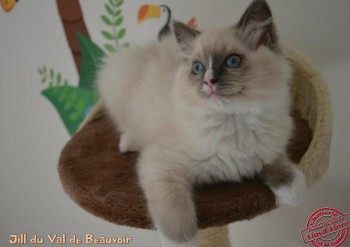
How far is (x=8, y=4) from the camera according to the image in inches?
85.1

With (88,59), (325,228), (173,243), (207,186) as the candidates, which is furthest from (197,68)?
(88,59)

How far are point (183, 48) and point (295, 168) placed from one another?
0.54 meters

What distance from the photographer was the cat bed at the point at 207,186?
949mm

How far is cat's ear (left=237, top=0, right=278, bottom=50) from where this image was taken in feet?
3.05

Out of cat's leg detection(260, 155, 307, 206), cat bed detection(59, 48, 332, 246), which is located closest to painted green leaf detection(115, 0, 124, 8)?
cat bed detection(59, 48, 332, 246)

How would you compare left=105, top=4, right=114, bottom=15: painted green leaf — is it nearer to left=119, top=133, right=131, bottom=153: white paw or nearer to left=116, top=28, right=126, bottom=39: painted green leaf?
left=116, top=28, right=126, bottom=39: painted green leaf

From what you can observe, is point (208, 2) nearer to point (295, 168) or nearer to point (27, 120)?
point (295, 168)

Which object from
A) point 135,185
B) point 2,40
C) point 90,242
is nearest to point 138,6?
point 2,40

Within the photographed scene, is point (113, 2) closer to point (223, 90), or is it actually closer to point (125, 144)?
point (125, 144)

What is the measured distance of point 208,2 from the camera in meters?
1.81

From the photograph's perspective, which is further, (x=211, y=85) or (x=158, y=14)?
(x=158, y=14)

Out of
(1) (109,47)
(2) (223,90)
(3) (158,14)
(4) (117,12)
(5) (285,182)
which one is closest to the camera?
(2) (223,90)

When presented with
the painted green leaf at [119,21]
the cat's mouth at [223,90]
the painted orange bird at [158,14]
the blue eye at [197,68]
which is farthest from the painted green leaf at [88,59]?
the cat's mouth at [223,90]

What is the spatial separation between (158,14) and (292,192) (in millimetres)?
1422
